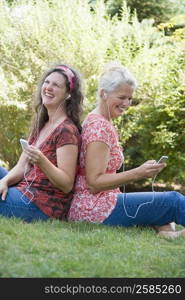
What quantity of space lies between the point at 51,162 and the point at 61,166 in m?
0.14

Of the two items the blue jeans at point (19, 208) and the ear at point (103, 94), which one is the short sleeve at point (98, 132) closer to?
the ear at point (103, 94)

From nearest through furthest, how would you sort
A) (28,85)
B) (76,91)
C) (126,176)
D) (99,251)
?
(99,251) < (126,176) < (76,91) < (28,85)

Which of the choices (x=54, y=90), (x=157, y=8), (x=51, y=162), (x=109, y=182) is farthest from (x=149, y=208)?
(x=157, y=8)

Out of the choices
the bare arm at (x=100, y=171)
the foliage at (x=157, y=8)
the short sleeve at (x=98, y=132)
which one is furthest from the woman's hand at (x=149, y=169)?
the foliage at (x=157, y=8)

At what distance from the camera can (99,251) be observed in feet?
11.1

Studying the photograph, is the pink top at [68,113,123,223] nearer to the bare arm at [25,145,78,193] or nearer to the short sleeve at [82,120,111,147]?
the short sleeve at [82,120,111,147]

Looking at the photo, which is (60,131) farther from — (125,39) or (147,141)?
(125,39)

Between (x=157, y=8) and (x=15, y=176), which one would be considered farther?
(x=157, y=8)

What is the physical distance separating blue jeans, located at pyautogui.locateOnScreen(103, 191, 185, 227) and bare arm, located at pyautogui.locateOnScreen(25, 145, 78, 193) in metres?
0.41

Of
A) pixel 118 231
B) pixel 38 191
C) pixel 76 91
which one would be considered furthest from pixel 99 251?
pixel 76 91

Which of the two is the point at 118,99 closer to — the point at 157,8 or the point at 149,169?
the point at 149,169

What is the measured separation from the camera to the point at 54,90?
4.25 metres

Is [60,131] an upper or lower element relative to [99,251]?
upper

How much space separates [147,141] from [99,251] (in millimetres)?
6398
